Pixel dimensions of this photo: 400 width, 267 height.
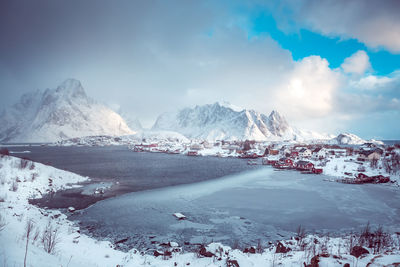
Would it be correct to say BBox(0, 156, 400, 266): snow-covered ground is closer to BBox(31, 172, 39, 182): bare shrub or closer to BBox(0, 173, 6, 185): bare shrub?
BBox(0, 173, 6, 185): bare shrub

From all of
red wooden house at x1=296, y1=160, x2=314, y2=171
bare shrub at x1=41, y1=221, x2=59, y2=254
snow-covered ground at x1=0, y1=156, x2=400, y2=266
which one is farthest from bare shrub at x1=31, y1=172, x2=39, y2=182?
red wooden house at x1=296, y1=160, x2=314, y2=171

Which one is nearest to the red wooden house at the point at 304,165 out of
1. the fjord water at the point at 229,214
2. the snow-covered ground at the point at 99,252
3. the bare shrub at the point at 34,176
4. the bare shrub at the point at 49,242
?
the fjord water at the point at 229,214

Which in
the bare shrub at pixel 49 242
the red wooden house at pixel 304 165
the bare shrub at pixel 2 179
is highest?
the red wooden house at pixel 304 165

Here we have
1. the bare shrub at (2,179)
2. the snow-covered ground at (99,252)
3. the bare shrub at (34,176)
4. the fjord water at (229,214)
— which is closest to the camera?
the snow-covered ground at (99,252)

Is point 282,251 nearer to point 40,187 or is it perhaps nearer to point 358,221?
point 358,221

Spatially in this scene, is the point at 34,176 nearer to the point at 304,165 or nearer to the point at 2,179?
the point at 2,179

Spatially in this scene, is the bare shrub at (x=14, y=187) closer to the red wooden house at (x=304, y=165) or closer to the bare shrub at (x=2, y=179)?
the bare shrub at (x=2, y=179)

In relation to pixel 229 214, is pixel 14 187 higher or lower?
lower

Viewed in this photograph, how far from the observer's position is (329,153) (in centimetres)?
7125

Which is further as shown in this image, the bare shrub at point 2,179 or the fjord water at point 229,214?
the bare shrub at point 2,179

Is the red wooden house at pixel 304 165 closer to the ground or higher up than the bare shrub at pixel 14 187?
higher up

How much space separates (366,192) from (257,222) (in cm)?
2157

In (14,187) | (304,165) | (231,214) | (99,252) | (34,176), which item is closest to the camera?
(99,252)

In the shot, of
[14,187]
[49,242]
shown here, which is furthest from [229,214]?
[14,187]
